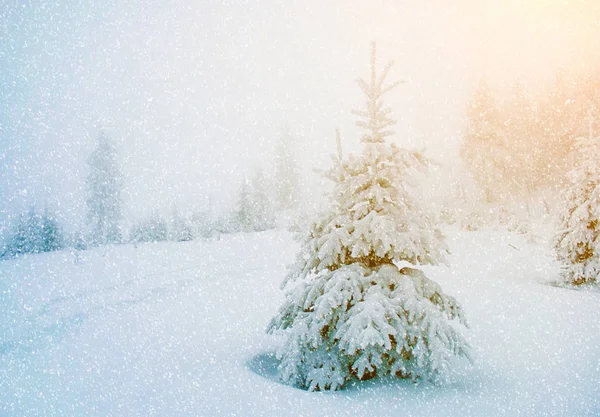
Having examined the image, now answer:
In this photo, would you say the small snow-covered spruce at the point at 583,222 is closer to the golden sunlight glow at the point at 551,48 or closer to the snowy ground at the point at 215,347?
the snowy ground at the point at 215,347

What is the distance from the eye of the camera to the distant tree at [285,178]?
195 ft

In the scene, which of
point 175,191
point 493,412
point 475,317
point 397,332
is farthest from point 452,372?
point 175,191

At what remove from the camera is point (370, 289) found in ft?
26.2

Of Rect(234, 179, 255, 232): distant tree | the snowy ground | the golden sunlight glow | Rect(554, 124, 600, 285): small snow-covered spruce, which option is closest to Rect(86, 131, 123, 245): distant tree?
Rect(234, 179, 255, 232): distant tree

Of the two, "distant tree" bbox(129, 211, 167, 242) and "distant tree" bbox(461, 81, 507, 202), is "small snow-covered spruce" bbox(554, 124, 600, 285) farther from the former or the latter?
"distant tree" bbox(129, 211, 167, 242)

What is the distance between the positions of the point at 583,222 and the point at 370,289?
14.5m

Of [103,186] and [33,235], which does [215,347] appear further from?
[103,186]

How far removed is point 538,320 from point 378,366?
8.61 m

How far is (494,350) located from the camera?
1106 centimetres

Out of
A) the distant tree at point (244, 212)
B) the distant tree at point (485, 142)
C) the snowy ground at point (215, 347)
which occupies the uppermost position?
the distant tree at point (485, 142)

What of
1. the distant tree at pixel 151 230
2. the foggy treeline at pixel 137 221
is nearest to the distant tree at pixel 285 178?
the foggy treeline at pixel 137 221

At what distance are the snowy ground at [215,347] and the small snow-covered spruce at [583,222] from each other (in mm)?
1491

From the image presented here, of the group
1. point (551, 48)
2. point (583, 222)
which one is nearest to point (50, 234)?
point (583, 222)

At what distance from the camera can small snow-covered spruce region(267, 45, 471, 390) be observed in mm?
7574
